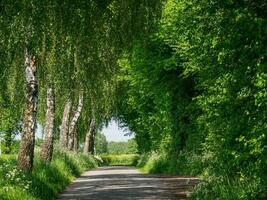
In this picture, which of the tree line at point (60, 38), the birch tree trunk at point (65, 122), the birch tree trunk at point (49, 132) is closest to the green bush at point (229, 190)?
the tree line at point (60, 38)

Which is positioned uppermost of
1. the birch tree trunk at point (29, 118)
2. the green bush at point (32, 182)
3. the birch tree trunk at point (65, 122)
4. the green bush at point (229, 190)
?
the birch tree trunk at point (65, 122)

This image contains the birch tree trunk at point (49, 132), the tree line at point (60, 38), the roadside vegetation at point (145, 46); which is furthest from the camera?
the birch tree trunk at point (49, 132)

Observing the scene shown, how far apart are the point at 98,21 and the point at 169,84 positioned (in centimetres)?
1997

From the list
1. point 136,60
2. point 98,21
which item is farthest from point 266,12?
point 136,60

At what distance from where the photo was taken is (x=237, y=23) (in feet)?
36.2

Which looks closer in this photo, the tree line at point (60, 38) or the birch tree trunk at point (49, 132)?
the tree line at point (60, 38)

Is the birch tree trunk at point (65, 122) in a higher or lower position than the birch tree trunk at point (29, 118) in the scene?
higher

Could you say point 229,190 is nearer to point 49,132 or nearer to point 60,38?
point 60,38

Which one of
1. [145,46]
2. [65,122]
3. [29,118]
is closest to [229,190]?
[145,46]

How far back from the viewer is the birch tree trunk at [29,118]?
1636 centimetres

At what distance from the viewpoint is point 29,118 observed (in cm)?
1661

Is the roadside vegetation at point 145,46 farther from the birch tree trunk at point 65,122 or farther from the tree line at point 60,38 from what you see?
the birch tree trunk at point 65,122

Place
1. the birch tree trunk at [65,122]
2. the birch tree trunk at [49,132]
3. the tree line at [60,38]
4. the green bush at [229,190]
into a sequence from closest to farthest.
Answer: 1. the tree line at [60,38]
2. the green bush at [229,190]
3. the birch tree trunk at [49,132]
4. the birch tree trunk at [65,122]

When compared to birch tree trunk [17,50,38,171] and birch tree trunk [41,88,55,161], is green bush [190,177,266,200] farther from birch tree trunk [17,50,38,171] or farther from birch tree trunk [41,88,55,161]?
birch tree trunk [41,88,55,161]
